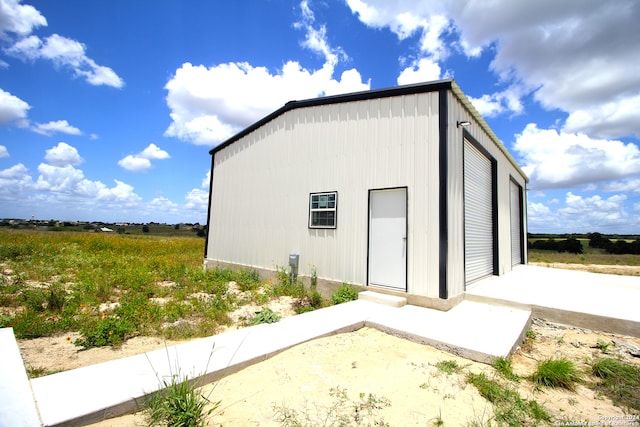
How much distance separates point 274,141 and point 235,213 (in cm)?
336

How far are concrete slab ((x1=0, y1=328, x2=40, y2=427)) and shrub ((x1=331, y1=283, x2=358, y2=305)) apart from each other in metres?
5.28

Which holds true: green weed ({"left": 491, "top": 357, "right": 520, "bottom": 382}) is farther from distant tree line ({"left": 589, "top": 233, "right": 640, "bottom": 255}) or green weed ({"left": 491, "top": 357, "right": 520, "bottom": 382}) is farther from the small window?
distant tree line ({"left": 589, "top": 233, "right": 640, "bottom": 255})

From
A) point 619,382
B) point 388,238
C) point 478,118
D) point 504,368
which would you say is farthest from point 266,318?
point 478,118

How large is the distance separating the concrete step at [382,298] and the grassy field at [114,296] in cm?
116

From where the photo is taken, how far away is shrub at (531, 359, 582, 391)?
11.4 ft

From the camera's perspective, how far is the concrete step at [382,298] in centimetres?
628

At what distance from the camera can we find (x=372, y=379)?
3.38 m

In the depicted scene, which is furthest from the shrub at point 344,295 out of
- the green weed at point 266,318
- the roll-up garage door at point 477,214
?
the roll-up garage door at point 477,214

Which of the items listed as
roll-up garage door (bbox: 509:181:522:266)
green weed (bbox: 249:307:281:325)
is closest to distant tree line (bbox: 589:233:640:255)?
roll-up garage door (bbox: 509:181:522:266)

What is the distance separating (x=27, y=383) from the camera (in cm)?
289

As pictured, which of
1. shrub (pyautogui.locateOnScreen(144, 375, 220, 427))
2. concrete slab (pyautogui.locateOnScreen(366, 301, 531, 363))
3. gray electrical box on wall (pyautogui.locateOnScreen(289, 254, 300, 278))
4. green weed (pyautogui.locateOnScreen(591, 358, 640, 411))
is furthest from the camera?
gray electrical box on wall (pyautogui.locateOnScreen(289, 254, 300, 278))

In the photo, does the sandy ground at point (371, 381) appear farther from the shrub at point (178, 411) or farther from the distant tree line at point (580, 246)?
the distant tree line at point (580, 246)

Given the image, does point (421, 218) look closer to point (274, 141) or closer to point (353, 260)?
point (353, 260)

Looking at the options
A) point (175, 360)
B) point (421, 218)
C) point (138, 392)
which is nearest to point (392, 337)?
point (421, 218)
